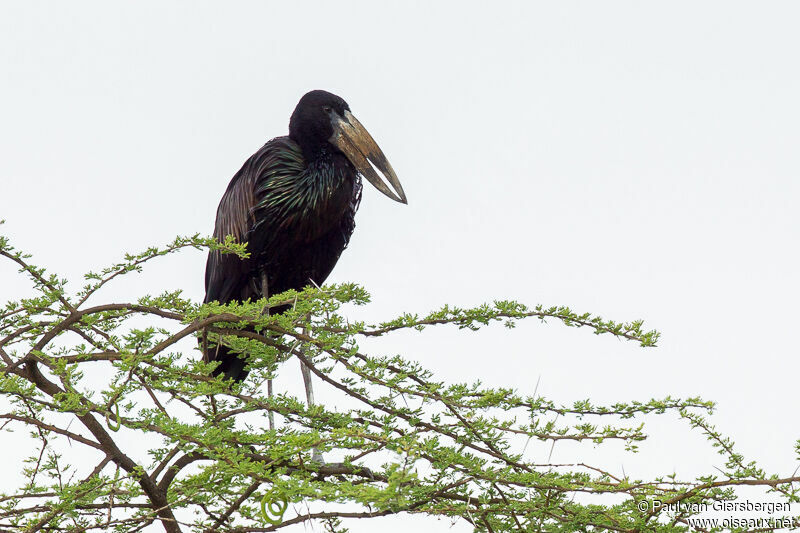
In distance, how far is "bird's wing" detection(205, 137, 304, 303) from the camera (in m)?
4.34

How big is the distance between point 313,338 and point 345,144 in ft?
5.87

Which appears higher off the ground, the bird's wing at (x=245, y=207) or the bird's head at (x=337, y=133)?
the bird's head at (x=337, y=133)

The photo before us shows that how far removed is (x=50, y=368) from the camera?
290 cm

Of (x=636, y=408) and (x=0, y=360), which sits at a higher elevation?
(x=0, y=360)

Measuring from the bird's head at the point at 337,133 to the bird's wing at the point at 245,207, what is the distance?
0.10m

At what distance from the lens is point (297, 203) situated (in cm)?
429

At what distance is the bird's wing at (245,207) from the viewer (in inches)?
171

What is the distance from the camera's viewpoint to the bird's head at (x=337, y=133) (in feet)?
14.7

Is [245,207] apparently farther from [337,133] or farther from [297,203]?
[337,133]

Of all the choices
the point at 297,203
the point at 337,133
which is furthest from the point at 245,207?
the point at 337,133

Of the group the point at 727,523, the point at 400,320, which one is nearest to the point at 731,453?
the point at 727,523

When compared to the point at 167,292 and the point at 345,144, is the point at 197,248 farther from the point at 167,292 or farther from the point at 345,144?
the point at 345,144

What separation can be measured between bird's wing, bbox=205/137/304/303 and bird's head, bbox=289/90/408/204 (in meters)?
0.10

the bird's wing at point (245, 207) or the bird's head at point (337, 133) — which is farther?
the bird's head at point (337, 133)
